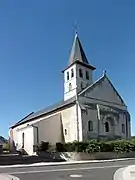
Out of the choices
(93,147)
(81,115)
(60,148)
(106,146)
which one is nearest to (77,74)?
(81,115)

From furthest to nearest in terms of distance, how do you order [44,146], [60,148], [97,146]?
[44,146], [60,148], [97,146]

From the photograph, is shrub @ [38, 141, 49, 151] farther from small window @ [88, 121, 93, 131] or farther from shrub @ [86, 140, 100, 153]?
small window @ [88, 121, 93, 131]

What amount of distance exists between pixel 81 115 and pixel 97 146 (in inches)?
253

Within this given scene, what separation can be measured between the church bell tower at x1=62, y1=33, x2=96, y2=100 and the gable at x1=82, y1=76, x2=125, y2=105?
241 cm

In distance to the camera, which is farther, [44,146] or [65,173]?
[44,146]

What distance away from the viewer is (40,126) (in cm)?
3831

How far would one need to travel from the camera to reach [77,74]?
4409 centimetres

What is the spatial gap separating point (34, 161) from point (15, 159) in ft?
6.51

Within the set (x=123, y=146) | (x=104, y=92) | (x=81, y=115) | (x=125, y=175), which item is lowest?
(x=123, y=146)

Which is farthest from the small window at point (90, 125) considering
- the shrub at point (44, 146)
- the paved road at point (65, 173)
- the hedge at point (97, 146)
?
the paved road at point (65, 173)

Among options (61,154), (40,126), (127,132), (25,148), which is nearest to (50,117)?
(40,126)

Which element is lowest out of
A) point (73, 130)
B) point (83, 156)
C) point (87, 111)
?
point (83, 156)

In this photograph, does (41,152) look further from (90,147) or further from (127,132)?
(127,132)

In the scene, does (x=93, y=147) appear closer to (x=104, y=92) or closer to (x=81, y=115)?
(x=81, y=115)
